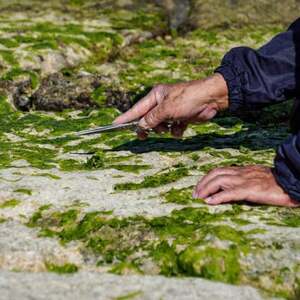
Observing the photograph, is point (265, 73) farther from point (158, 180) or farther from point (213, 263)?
point (213, 263)

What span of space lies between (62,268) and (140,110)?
3185mm

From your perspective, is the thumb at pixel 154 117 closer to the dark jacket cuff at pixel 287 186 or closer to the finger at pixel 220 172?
the finger at pixel 220 172

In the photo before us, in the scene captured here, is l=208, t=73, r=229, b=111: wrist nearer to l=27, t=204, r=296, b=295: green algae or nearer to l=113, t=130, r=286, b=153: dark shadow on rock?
l=27, t=204, r=296, b=295: green algae

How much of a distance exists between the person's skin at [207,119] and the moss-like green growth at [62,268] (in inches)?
76.9

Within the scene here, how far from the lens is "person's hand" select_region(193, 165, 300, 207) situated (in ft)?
22.7

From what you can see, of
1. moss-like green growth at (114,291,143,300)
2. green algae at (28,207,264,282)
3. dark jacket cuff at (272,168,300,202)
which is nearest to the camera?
moss-like green growth at (114,291,143,300)

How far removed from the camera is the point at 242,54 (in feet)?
26.3

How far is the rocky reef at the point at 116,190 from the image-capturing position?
5.81m

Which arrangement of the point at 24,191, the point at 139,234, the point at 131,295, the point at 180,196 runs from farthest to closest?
the point at 24,191 → the point at 180,196 → the point at 139,234 → the point at 131,295

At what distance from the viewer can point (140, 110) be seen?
855 centimetres

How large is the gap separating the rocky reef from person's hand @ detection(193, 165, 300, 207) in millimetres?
135

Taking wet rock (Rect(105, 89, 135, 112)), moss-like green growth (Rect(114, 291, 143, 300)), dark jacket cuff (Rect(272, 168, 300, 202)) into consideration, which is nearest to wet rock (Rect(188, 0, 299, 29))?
wet rock (Rect(105, 89, 135, 112))

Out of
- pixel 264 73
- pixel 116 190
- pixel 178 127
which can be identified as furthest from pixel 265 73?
pixel 116 190

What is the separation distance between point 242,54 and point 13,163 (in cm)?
412
